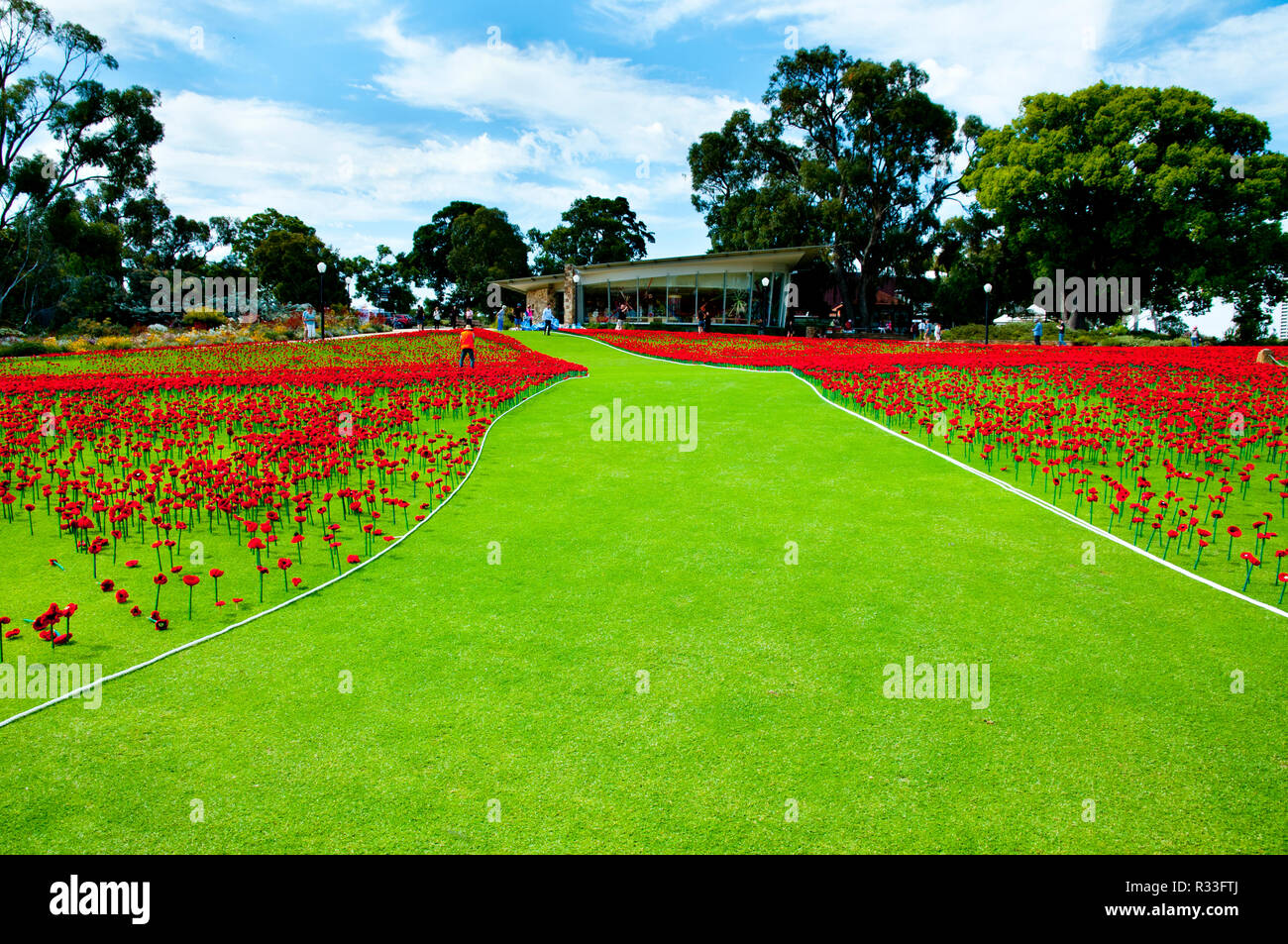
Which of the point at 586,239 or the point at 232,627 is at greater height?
the point at 586,239

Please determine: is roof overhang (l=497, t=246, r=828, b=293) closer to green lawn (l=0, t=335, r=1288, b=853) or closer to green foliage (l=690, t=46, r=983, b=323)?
green foliage (l=690, t=46, r=983, b=323)

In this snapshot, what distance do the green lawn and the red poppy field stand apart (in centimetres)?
66

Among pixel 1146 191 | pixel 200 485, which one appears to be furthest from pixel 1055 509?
pixel 1146 191

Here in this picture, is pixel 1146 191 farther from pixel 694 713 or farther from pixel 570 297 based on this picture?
pixel 694 713

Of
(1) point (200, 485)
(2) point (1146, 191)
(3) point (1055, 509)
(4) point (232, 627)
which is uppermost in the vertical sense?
(2) point (1146, 191)

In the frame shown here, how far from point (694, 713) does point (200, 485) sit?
611cm

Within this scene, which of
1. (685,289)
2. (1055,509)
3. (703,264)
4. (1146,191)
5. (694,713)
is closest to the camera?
(694,713)

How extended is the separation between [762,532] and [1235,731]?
3.91 metres

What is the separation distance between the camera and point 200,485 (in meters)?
7.67

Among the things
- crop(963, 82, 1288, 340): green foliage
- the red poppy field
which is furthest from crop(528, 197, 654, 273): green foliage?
the red poppy field

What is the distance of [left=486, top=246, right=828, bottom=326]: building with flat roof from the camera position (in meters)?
42.7

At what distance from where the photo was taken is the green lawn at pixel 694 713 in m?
3.25

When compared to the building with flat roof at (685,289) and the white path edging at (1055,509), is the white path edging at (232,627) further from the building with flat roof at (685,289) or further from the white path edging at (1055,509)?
the building with flat roof at (685,289)
